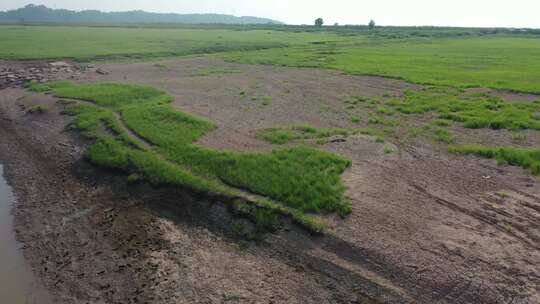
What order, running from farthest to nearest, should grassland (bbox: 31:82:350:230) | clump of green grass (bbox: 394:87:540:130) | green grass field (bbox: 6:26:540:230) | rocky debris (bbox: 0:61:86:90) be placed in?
rocky debris (bbox: 0:61:86:90) < clump of green grass (bbox: 394:87:540:130) < green grass field (bbox: 6:26:540:230) < grassland (bbox: 31:82:350:230)

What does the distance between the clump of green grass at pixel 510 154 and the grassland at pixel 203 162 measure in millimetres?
6121

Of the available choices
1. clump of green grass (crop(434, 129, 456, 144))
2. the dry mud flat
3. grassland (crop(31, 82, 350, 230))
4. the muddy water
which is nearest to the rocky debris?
grassland (crop(31, 82, 350, 230))

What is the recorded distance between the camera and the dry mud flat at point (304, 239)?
393 inches

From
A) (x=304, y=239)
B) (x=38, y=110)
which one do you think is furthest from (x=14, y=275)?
(x=38, y=110)

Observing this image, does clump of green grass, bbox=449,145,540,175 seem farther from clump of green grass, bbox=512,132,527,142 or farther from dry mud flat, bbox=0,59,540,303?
clump of green grass, bbox=512,132,527,142

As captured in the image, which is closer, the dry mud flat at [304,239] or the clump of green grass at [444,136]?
the dry mud flat at [304,239]

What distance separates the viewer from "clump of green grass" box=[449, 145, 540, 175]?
15.8 metres

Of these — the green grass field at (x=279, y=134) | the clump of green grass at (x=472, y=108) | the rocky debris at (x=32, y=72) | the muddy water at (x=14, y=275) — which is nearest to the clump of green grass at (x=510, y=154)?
the green grass field at (x=279, y=134)

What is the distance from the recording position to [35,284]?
10.9m

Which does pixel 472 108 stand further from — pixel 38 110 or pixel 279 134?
pixel 38 110

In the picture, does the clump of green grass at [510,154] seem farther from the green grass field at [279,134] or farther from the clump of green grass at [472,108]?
the clump of green grass at [472,108]

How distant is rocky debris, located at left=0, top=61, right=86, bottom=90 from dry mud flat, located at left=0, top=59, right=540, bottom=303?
24.6 metres

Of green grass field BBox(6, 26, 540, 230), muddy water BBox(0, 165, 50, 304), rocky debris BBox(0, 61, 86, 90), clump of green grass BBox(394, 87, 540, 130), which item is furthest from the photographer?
rocky debris BBox(0, 61, 86, 90)

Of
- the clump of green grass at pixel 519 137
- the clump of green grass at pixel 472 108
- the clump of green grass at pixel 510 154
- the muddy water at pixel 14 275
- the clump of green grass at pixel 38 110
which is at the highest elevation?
the clump of green grass at pixel 472 108
